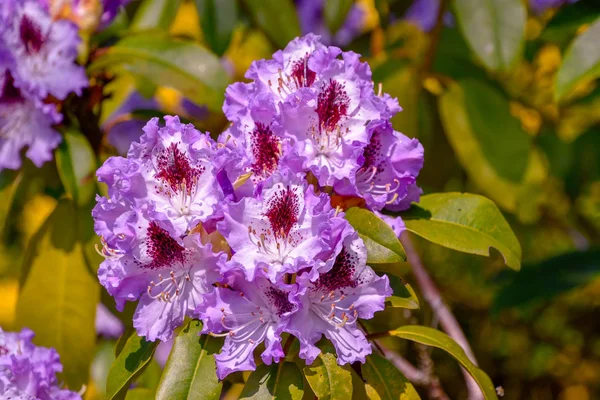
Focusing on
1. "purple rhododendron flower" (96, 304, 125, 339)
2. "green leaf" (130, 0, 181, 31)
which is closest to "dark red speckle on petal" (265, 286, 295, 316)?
"green leaf" (130, 0, 181, 31)

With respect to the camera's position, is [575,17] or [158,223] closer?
[158,223]

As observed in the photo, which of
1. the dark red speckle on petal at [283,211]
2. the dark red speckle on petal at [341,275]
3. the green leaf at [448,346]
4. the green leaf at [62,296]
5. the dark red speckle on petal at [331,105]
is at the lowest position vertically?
the green leaf at [62,296]

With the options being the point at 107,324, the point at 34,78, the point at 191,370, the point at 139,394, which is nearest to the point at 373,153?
the point at 191,370

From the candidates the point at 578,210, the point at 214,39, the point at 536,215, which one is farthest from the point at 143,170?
the point at 578,210

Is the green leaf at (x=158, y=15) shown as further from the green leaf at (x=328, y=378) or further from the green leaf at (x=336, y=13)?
the green leaf at (x=328, y=378)

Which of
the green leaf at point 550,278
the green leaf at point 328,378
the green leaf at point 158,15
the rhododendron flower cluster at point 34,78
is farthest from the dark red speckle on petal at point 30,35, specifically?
the green leaf at point 550,278

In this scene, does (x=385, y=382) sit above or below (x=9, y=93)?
below

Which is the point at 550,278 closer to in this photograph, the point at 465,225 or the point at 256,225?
the point at 465,225

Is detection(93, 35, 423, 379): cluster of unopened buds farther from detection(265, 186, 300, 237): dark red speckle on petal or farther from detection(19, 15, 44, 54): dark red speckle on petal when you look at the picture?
detection(19, 15, 44, 54): dark red speckle on petal
